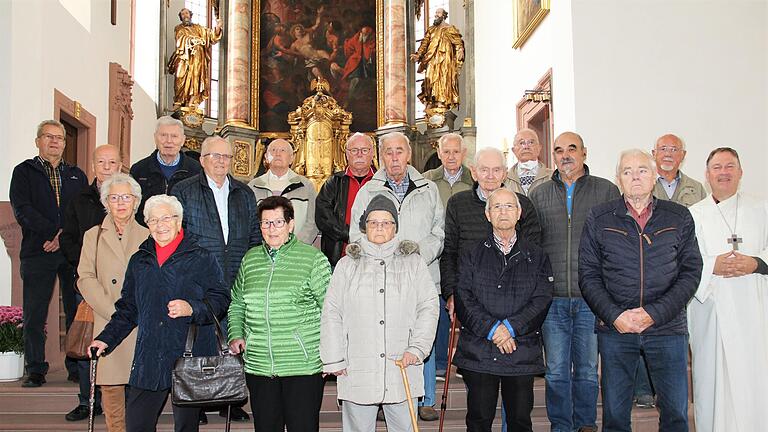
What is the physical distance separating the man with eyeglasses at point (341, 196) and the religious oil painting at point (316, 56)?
11499 mm

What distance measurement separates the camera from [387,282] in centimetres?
398

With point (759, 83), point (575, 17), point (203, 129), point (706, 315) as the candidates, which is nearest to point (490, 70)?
point (575, 17)

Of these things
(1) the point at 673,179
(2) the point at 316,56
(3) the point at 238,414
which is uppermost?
(2) the point at 316,56

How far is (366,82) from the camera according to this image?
55.8ft

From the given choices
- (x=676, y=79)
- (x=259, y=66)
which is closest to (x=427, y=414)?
(x=676, y=79)

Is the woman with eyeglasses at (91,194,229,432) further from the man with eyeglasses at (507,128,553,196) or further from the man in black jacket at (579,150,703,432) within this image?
the man with eyeglasses at (507,128,553,196)

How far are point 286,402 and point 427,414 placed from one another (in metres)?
1.20

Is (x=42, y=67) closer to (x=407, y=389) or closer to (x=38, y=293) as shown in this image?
(x=38, y=293)

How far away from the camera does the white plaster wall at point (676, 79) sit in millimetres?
7449

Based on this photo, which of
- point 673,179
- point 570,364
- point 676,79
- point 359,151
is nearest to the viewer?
point 570,364

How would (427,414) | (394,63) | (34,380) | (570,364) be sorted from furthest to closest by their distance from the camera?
1. (394,63)
2. (34,380)
3. (427,414)
4. (570,364)

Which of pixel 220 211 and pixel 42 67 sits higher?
pixel 42 67

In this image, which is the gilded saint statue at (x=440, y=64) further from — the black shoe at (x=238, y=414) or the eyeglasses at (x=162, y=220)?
the eyeglasses at (x=162, y=220)

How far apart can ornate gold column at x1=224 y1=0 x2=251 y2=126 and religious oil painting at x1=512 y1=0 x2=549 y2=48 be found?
7557 millimetres
